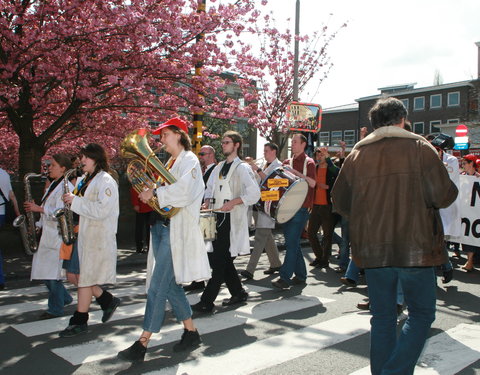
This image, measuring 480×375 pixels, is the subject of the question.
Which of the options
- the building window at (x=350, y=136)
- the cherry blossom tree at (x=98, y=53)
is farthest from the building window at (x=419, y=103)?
the cherry blossom tree at (x=98, y=53)

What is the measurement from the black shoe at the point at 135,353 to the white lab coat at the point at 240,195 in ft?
6.97

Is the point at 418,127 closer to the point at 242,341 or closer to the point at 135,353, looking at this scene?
the point at 242,341

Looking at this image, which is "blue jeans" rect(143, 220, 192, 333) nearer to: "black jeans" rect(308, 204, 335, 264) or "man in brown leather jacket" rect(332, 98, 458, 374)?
"man in brown leather jacket" rect(332, 98, 458, 374)

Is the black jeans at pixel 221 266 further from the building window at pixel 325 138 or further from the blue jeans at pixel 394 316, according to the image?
the building window at pixel 325 138

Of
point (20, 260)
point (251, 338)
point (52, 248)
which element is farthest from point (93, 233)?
point (20, 260)

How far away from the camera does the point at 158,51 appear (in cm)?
1152

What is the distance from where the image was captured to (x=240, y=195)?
6.11 meters

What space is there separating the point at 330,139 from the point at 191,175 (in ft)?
201

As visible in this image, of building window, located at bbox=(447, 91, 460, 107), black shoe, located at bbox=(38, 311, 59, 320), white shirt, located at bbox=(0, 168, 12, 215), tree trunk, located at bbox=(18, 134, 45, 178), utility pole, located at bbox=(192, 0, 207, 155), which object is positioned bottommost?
black shoe, located at bbox=(38, 311, 59, 320)

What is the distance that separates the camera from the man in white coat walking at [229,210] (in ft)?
19.0

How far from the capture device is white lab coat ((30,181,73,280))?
5383mm

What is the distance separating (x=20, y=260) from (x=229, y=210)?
572 centimetres

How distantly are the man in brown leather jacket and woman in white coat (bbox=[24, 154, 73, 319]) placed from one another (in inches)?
139

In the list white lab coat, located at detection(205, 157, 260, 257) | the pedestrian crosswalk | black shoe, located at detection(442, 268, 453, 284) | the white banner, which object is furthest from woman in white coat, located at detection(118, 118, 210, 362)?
the white banner
